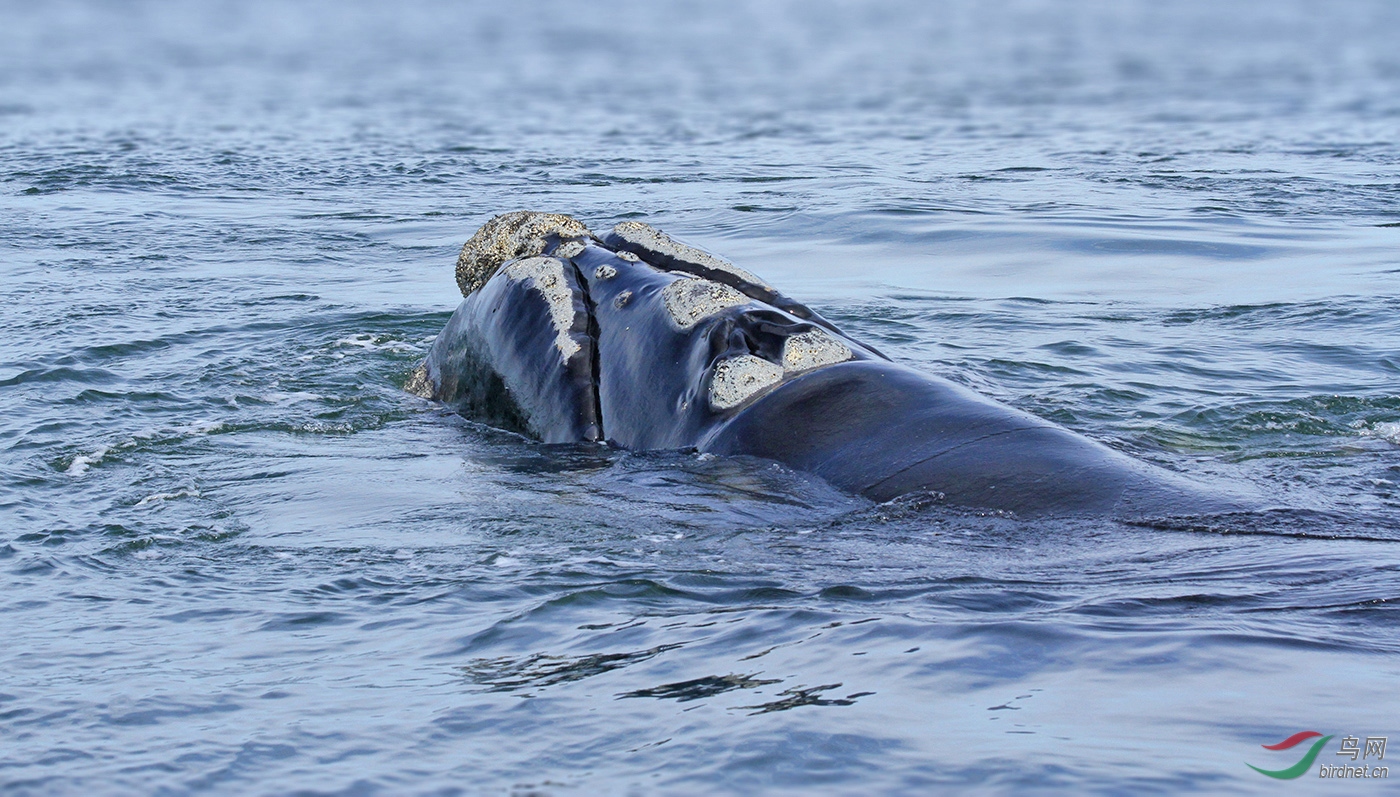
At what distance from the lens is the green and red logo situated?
3395 millimetres

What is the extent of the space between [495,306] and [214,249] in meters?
7.27

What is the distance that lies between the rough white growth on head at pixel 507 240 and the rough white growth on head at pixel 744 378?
180 centimetres

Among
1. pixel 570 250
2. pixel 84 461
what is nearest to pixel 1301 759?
pixel 570 250

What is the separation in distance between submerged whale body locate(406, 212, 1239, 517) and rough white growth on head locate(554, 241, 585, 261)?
1cm

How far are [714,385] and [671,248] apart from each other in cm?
129

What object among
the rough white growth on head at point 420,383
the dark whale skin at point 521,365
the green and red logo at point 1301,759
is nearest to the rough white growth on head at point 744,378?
the dark whale skin at point 521,365

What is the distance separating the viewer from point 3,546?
5859 millimetres

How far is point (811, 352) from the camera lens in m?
6.19

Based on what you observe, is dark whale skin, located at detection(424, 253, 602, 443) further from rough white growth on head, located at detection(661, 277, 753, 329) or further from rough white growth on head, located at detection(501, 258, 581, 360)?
rough white growth on head, located at detection(661, 277, 753, 329)

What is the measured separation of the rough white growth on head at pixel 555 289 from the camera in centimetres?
693

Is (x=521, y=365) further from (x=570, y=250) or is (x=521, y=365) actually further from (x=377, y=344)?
(x=377, y=344)

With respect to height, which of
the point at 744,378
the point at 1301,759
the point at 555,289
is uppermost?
the point at 555,289

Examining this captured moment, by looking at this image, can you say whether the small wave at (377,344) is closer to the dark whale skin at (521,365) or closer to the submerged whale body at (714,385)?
the submerged whale body at (714,385)

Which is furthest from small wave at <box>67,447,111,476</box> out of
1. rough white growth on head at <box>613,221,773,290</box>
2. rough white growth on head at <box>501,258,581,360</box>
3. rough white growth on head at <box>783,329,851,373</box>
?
rough white growth on head at <box>783,329,851,373</box>
